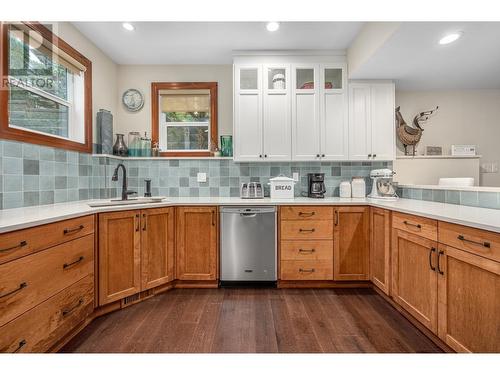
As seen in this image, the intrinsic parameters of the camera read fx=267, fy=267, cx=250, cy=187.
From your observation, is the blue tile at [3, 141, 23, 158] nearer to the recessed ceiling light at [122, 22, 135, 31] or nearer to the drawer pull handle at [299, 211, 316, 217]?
the recessed ceiling light at [122, 22, 135, 31]

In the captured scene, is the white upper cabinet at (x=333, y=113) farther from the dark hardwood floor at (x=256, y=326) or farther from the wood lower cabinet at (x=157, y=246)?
the wood lower cabinet at (x=157, y=246)

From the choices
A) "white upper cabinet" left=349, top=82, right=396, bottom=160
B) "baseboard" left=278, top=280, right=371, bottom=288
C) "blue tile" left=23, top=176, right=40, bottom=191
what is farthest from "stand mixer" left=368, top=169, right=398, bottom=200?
"blue tile" left=23, top=176, right=40, bottom=191

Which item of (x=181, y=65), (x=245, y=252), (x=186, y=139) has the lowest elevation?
(x=245, y=252)

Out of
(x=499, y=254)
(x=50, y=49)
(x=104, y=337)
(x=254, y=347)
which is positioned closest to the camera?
(x=499, y=254)

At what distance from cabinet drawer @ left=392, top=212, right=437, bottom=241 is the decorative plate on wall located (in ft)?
9.95

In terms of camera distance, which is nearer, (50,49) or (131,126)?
(50,49)

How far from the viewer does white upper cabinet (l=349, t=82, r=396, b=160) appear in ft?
9.73

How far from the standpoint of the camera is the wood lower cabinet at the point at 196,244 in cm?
261

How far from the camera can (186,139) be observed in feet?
11.0

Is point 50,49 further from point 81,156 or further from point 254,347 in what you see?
point 254,347

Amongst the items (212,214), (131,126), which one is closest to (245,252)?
(212,214)
